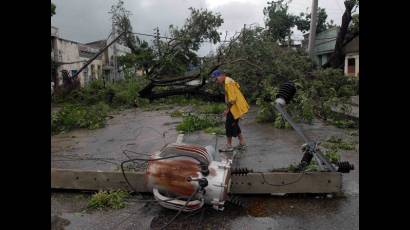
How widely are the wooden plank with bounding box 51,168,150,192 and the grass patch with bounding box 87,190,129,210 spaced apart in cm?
16

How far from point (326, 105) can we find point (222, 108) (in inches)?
151

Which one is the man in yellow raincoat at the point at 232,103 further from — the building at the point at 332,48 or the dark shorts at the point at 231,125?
the building at the point at 332,48

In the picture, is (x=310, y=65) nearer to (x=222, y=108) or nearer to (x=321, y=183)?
(x=222, y=108)

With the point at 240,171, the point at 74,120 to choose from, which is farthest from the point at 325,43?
the point at 240,171

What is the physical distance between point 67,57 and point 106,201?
26436mm

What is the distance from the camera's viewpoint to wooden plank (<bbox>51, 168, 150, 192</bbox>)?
5348 mm

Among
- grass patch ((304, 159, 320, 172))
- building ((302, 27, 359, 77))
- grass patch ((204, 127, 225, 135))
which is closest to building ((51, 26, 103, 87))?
grass patch ((204, 127, 225, 135))

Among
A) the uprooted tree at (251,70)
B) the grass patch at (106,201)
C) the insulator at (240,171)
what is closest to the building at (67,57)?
the uprooted tree at (251,70)

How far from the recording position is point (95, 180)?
543 centimetres

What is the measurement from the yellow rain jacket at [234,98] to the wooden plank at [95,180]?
3.07 meters

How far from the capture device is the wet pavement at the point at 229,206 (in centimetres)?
454

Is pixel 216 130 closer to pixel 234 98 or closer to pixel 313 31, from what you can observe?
pixel 234 98
